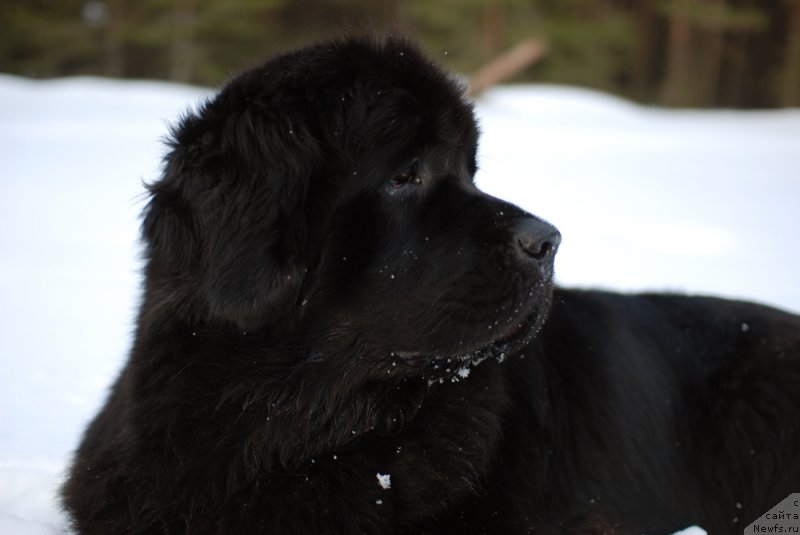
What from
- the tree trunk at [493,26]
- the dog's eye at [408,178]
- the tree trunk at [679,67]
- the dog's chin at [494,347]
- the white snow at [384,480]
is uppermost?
the dog's eye at [408,178]

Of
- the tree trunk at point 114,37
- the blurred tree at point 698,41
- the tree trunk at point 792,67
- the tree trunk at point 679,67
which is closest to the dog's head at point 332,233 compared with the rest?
the tree trunk at point 114,37

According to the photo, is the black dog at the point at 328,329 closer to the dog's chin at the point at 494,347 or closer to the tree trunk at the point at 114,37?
the dog's chin at the point at 494,347

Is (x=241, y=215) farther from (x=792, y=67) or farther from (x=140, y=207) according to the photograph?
(x=792, y=67)

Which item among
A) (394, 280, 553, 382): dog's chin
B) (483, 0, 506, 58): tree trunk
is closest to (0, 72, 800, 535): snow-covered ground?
(394, 280, 553, 382): dog's chin

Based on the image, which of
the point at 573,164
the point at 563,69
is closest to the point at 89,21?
the point at 563,69

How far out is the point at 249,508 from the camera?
2.25 m

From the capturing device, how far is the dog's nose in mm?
2303

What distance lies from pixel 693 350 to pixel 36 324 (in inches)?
165

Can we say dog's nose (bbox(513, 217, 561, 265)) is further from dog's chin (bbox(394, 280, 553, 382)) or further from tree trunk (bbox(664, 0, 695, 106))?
tree trunk (bbox(664, 0, 695, 106))

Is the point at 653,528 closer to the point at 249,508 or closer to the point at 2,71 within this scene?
the point at 249,508

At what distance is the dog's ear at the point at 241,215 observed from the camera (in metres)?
2.22

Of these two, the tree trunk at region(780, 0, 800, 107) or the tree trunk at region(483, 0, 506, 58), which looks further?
the tree trunk at region(780, 0, 800, 107)

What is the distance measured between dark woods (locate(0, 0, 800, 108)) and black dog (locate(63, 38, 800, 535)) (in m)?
20.7

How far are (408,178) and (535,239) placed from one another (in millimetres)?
461
